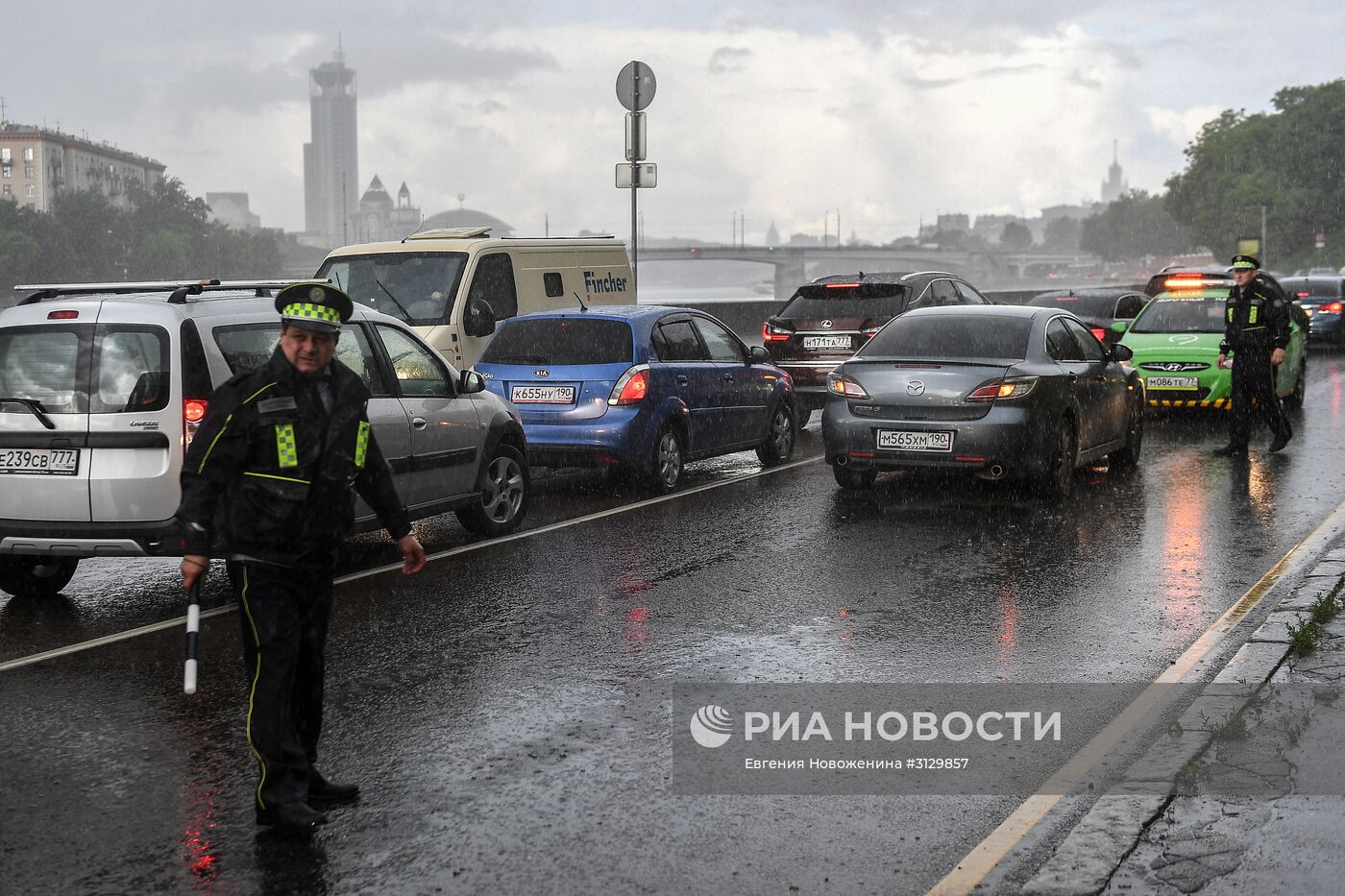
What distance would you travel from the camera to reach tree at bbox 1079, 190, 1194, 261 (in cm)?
16888

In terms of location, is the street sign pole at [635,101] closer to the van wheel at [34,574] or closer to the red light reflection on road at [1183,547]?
the red light reflection on road at [1183,547]

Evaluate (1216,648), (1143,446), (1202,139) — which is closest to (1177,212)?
(1202,139)

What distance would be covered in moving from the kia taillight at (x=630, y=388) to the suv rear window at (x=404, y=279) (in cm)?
380

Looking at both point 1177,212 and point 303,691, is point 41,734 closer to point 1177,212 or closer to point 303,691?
point 303,691

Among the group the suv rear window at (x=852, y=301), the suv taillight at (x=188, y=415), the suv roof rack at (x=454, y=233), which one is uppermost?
the suv roof rack at (x=454, y=233)

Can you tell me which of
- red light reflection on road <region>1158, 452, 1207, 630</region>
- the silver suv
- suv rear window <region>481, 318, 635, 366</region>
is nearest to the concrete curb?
red light reflection on road <region>1158, 452, 1207, 630</region>

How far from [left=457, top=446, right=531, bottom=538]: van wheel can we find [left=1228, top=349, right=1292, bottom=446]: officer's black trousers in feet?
23.3

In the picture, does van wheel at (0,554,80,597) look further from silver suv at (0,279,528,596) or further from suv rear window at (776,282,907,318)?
suv rear window at (776,282,907,318)

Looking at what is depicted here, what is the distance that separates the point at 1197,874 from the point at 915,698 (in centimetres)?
194

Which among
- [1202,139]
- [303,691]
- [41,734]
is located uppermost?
[1202,139]

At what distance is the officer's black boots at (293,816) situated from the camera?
457 cm

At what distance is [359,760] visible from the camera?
5.28 m

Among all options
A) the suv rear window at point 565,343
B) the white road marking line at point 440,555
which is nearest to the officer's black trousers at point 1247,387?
the white road marking line at point 440,555

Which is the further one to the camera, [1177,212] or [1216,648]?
[1177,212]
